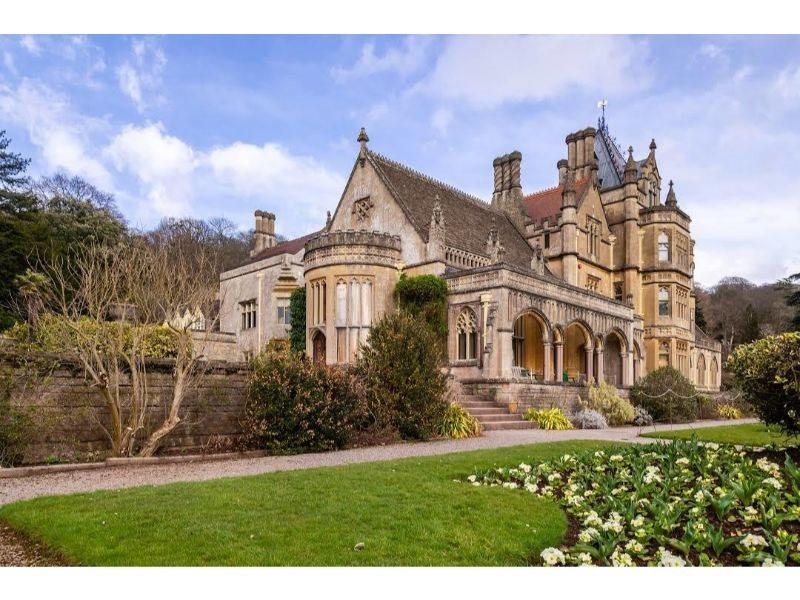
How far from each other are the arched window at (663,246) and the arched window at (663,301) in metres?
1.78

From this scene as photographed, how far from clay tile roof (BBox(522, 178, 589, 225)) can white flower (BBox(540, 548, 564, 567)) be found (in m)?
27.8

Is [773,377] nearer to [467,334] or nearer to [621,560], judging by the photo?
[621,560]

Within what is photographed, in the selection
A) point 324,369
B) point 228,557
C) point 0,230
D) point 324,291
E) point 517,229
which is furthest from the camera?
point 517,229

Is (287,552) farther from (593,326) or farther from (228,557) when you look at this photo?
(593,326)

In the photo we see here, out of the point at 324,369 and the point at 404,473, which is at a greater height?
the point at 324,369

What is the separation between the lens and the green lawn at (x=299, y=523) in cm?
513

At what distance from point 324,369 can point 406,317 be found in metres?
2.89

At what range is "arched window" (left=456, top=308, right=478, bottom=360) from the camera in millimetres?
22000

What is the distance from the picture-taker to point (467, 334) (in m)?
22.2

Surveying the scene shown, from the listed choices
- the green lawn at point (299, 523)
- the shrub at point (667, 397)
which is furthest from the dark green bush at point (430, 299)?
the green lawn at point (299, 523)

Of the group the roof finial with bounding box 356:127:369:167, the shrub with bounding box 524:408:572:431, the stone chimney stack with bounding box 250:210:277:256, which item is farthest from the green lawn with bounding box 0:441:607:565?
the stone chimney stack with bounding box 250:210:277:256

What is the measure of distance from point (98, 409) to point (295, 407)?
12.5 ft

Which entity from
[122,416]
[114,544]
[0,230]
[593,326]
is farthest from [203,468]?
[0,230]

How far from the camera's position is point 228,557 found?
16.6 feet
